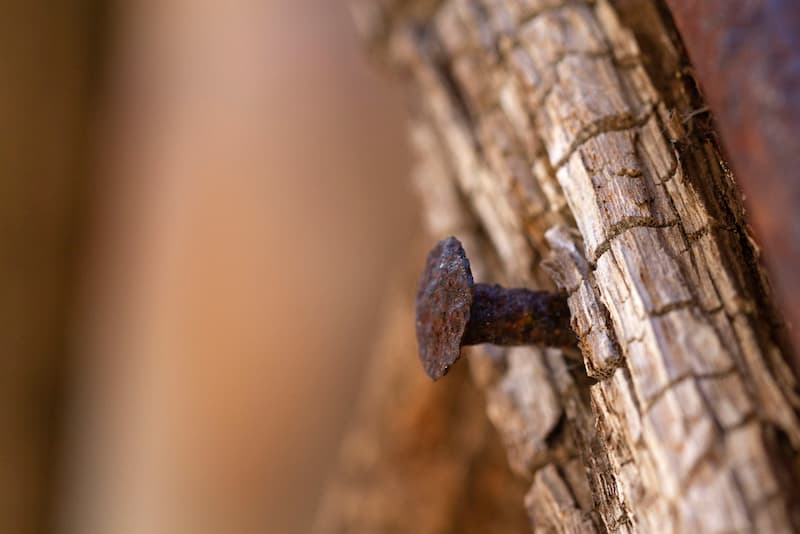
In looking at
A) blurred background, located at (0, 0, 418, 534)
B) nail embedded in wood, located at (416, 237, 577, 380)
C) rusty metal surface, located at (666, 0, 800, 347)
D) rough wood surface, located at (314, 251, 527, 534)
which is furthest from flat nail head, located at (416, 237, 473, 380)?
blurred background, located at (0, 0, 418, 534)

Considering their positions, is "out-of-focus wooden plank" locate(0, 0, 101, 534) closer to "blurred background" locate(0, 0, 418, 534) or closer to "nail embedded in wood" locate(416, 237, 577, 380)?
"blurred background" locate(0, 0, 418, 534)

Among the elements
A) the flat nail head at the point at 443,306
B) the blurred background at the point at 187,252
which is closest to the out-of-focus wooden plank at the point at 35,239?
the blurred background at the point at 187,252

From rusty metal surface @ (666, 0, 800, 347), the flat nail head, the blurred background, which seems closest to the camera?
rusty metal surface @ (666, 0, 800, 347)

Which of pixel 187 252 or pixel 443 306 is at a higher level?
pixel 187 252

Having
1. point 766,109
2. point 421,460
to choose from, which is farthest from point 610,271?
point 421,460

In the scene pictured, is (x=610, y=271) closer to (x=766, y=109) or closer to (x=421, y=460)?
(x=766, y=109)

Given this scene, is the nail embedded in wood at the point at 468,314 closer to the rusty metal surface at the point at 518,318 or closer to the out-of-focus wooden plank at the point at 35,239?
the rusty metal surface at the point at 518,318
